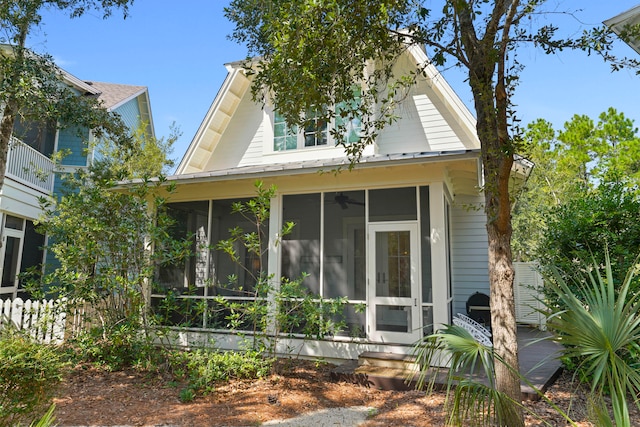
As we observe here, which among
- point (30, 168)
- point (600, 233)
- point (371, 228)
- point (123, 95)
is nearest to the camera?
point (600, 233)

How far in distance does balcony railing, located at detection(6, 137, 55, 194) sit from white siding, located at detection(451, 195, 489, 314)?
1184 centimetres

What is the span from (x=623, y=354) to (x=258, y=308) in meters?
4.98

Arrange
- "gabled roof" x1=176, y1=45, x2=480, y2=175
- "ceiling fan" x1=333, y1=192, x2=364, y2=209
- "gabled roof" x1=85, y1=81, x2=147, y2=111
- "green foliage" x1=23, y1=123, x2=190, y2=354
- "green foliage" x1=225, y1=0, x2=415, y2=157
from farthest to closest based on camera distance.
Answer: "gabled roof" x1=85, y1=81, x2=147, y2=111
"gabled roof" x1=176, y1=45, x2=480, y2=175
"ceiling fan" x1=333, y1=192, x2=364, y2=209
"green foliage" x1=23, y1=123, x2=190, y2=354
"green foliage" x1=225, y1=0, x2=415, y2=157

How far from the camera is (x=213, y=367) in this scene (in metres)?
6.04

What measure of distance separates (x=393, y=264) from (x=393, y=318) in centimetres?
95

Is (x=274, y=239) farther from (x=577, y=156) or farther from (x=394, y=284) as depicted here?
(x=577, y=156)

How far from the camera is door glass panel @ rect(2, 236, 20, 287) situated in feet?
38.4

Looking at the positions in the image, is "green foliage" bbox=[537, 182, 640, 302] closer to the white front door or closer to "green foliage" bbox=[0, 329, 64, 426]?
the white front door

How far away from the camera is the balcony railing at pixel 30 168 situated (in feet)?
38.5

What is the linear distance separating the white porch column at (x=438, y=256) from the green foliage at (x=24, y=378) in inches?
210

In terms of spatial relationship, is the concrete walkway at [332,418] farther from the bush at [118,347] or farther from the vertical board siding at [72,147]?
the vertical board siding at [72,147]

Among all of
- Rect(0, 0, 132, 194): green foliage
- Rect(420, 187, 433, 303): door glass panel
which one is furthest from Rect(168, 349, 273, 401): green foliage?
Rect(0, 0, 132, 194): green foliage

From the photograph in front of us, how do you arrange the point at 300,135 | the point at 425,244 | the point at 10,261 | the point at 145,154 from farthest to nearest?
the point at 145,154 < the point at 10,261 < the point at 300,135 < the point at 425,244

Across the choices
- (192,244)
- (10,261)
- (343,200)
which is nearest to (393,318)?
(343,200)
